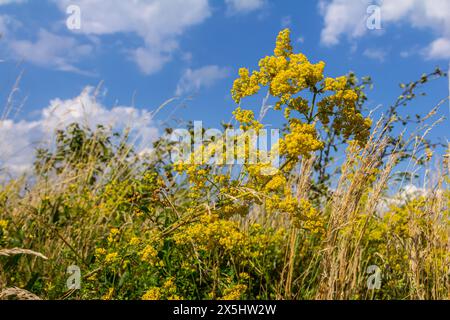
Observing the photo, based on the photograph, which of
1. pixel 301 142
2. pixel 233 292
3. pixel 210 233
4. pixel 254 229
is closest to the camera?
pixel 301 142

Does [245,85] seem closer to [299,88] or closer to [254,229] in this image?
[299,88]

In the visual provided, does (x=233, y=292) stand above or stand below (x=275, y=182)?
below

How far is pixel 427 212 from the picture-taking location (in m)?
3.15

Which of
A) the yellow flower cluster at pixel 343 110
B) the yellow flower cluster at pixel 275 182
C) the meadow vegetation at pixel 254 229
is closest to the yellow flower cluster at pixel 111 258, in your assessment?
the meadow vegetation at pixel 254 229

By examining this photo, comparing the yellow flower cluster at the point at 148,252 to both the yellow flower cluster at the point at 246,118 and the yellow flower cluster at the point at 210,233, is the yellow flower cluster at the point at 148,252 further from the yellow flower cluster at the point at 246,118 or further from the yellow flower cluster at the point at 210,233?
the yellow flower cluster at the point at 246,118

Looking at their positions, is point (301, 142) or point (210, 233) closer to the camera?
point (301, 142)

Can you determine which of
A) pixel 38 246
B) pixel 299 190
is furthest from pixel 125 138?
pixel 299 190

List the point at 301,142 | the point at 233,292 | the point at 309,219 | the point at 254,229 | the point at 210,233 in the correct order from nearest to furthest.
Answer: the point at 301,142
the point at 309,219
the point at 210,233
the point at 233,292
the point at 254,229

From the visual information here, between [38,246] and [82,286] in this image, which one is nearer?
[82,286]

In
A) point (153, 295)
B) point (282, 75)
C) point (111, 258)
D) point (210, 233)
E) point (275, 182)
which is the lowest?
point (153, 295)

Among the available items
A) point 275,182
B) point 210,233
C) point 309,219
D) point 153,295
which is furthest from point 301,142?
point 153,295
